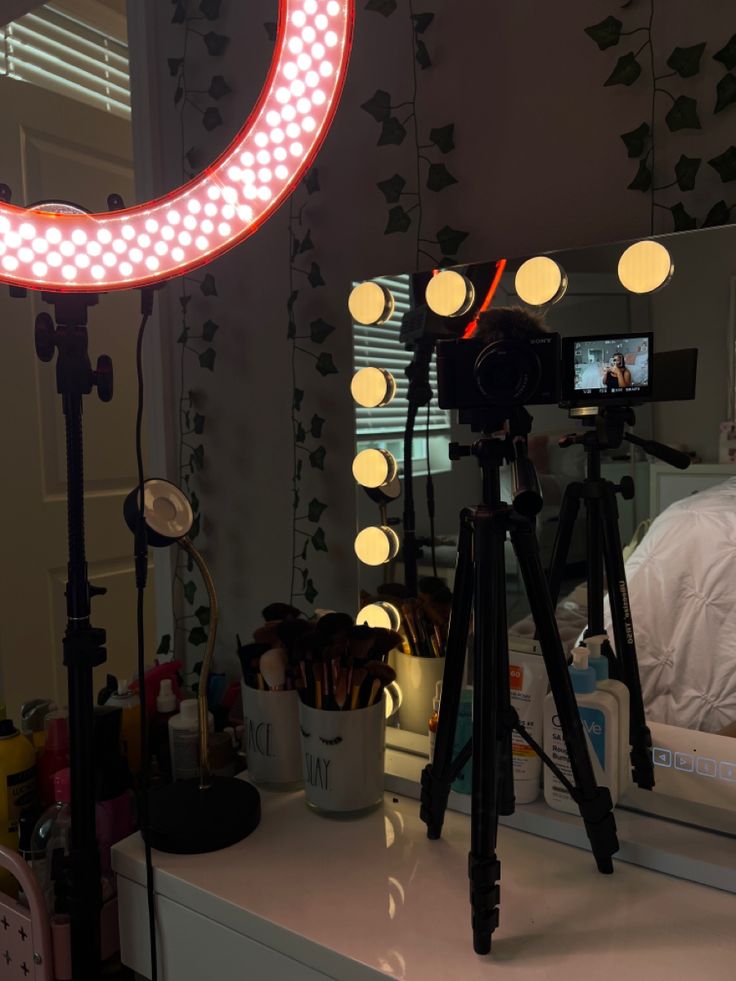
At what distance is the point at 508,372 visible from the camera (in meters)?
0.72

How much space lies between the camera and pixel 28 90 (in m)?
1.73

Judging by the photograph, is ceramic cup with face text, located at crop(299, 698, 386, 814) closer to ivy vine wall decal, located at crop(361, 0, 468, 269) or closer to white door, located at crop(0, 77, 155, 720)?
ivy vine wall decal, located at crop(361, 0, 468, 269)

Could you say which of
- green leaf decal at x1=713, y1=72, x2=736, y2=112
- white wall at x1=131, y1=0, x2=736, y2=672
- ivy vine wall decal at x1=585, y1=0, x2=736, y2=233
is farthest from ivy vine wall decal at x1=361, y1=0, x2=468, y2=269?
green leaf decal at x1=713, y1=72, x2=736, y2=112

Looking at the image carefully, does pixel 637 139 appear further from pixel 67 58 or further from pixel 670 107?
pixel 67 58

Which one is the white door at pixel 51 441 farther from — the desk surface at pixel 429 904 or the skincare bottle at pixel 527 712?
the skincare bottle at pixel 527 712

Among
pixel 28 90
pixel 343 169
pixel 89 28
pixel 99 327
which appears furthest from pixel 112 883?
pixel 89 28

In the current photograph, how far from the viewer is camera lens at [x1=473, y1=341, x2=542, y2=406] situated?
2.35 feet

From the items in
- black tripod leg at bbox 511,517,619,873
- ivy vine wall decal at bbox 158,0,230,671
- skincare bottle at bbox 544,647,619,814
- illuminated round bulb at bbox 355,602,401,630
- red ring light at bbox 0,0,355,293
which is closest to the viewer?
red ring light at bbox 0,0,355,293

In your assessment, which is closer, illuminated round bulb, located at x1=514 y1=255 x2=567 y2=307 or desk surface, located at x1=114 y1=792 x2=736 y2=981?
desk surface, located at x1=114 y1=792 x2=736 y2=981

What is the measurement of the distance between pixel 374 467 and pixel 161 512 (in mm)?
346

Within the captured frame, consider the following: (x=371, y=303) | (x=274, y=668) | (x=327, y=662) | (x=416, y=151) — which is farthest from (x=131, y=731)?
(x=416, y=151)

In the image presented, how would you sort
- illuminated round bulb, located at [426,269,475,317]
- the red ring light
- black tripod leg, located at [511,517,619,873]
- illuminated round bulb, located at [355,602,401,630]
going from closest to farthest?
the red ring light
black tripod leg, located at [511,517,619,873]
illuminated round bulb, located at [426,269,475,317]
illuminated round bulb, located at [355,602,401,630]

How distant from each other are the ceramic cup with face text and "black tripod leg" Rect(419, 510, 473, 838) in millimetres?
106

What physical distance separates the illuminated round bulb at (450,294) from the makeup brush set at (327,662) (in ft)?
1.45
